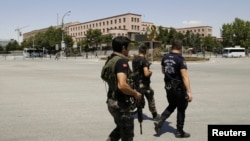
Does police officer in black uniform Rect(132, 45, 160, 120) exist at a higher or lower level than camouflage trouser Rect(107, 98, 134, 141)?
higher

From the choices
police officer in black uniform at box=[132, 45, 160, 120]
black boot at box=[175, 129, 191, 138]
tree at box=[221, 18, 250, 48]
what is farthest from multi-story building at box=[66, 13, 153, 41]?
black boot at box=[175, 129, 191, 138]

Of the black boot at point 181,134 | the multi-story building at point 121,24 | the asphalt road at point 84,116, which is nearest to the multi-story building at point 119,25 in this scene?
the multi-story building at point 121,24

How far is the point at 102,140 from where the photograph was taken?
5953 mm

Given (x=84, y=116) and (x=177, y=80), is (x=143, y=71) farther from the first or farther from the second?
(x=84, y=116)

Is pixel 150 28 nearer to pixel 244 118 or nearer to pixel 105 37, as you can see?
pixel 244 118

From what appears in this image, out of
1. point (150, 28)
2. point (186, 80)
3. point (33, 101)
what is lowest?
point (33, 101)

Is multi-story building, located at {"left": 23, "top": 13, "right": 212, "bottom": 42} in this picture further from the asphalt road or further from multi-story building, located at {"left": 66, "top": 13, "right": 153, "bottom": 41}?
the asphalt road

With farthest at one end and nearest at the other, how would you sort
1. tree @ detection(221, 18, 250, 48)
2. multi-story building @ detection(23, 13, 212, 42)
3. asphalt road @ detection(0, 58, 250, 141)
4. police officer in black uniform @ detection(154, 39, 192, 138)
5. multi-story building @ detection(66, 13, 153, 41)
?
multi-story building @ detection(23, 13, 212, 42)
multi-story building @ detection(66, 13, 153, 41)
tree @ detection(221, 18, 250, 48)
asphalt road @ detection(0, 58, 250, 141)
police officer in black uniform @ detection(154, 39, 192, 138)

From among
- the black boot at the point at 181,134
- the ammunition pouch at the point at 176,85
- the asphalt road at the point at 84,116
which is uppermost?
the ammunition pouch at the point at 176,85

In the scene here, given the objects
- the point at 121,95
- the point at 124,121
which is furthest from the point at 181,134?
the point at 121,95

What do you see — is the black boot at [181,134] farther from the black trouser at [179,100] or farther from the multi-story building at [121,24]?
the multi-story building at [121,24]

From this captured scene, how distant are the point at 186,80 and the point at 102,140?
1.75 metres

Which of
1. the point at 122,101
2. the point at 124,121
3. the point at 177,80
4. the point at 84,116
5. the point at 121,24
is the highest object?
the point at 121,24

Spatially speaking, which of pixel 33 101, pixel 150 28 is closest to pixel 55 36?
pixel 150 28
